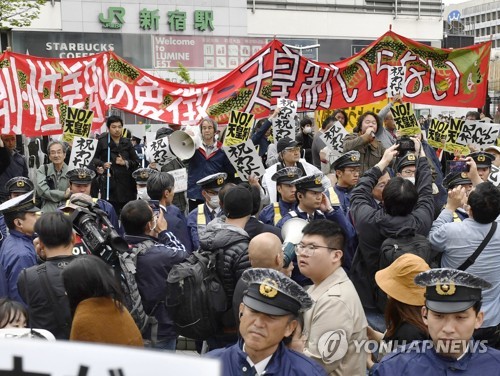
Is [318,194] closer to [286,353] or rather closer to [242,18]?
[286,353]

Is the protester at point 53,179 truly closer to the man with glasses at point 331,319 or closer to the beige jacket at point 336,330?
the man with glasses at point 331,319

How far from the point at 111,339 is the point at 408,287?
58.4 inches

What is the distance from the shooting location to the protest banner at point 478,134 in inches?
326

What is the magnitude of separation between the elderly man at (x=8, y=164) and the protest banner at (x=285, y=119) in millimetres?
3338

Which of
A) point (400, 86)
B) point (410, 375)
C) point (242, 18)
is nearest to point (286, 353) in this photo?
point (410, 375)

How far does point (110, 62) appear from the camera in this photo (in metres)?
8.55

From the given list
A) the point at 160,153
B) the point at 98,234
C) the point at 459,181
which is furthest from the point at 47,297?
the point at 160,153

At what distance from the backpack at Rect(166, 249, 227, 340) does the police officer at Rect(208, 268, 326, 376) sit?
3.91 feet

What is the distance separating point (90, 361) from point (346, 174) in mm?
4584

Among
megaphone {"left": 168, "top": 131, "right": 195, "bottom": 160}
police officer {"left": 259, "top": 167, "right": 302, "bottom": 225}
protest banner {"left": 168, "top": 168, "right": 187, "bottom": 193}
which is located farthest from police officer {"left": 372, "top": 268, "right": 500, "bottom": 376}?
megaphone {"left": 168, "top": 131, "right": 195, "bottom": 160}

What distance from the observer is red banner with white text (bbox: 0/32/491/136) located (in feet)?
27.0

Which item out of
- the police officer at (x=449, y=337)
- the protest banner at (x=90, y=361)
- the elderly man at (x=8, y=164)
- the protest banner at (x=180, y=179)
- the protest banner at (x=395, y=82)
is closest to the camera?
the protest banner at (x=90, y=361)

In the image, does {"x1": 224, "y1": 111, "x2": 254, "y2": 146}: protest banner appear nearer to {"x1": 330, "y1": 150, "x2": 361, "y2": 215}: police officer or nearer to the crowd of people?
the crowd of people

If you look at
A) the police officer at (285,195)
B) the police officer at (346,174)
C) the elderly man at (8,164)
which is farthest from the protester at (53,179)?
the police officer at (346,174)
